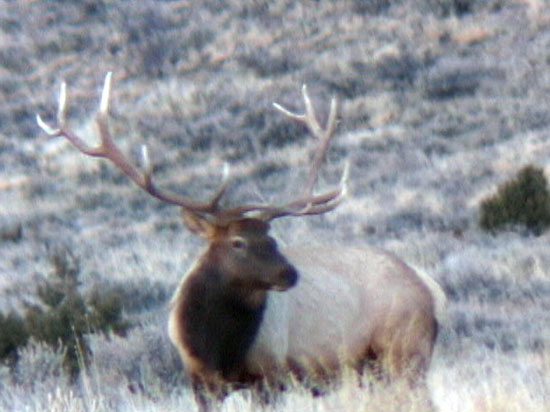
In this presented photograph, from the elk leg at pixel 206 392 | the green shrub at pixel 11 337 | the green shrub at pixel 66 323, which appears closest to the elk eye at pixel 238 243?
the elk leg at pixel 206 392

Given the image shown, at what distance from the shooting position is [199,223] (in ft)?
23.6

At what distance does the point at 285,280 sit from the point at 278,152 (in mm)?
13685

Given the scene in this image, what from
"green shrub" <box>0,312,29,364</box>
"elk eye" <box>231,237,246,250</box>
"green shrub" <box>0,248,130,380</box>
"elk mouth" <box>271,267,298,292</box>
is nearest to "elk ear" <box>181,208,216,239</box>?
"elk eye" <box>231,237,246,250</box>

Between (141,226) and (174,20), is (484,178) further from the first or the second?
(174,20)

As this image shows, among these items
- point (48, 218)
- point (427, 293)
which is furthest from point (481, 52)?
point (427, 293)

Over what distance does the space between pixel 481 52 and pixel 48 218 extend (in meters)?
8.89

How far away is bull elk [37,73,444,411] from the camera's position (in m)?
6.89

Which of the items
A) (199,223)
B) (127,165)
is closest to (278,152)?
(127,165)

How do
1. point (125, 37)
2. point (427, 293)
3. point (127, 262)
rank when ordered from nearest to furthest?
point (427, 293)
point (127, 262)
point (125, 37)

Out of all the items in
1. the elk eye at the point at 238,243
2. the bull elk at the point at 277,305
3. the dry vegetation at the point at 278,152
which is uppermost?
the elk eye at the point at 238,243

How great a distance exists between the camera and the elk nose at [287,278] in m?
6.80

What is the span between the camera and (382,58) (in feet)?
79.4

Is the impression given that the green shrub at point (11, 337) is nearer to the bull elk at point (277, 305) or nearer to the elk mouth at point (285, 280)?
the bull elk at point (277, 305)

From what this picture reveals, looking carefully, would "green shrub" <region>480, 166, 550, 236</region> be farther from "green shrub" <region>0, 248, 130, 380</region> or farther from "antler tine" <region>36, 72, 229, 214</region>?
"antler tine" <region>36, 72, 229, 214</region>
